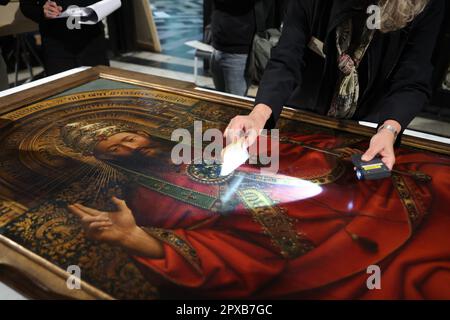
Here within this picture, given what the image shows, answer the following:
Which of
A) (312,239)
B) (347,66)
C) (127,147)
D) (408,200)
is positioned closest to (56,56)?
(127,147)

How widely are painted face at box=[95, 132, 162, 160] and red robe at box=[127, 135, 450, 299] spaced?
0.20m

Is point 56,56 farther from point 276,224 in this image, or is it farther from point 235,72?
point 276,224

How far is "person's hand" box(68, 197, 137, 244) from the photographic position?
3.22 feet

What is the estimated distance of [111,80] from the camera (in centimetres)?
205

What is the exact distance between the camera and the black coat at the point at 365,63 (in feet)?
4.26

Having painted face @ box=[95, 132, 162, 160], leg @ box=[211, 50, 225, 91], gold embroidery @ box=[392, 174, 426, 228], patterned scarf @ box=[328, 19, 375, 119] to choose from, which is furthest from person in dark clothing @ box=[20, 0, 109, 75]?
gold embroidery @ box=[392, 174, 426, 228]

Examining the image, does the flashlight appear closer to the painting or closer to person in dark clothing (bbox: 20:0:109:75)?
the painting

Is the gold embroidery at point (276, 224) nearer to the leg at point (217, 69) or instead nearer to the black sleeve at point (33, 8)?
the leg at point (217, 69)

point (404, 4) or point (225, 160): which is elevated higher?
point (404, 4)

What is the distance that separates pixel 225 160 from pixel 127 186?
1.24ft

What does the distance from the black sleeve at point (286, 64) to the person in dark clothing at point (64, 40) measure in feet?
4.84
